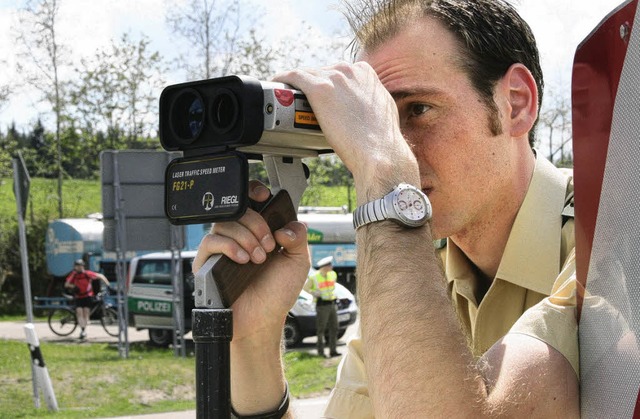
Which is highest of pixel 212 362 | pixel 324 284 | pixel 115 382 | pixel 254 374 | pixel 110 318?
pixel 212 362

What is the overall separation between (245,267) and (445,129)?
0.53 metres

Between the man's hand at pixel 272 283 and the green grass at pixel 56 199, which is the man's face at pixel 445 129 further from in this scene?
the green grass at pixel 56 199

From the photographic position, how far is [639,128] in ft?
3.90

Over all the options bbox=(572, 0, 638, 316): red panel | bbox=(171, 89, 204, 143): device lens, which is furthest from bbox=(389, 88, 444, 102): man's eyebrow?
bbox=(572, 0, 638, 316): red panel

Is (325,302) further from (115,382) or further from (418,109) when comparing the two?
(418,109)

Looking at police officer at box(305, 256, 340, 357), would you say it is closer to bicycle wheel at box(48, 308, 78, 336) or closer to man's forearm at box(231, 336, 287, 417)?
bicycle wheel at box(48, 308, 78, 336)

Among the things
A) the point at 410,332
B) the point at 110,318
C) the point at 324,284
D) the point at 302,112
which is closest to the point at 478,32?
the point at 302,112

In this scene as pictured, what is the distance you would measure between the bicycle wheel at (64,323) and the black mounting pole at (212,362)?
22.6 m

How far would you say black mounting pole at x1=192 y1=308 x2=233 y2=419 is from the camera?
1637 mm

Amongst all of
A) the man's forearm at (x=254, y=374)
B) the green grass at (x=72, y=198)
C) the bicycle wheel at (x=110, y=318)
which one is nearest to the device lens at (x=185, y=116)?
the man's forearm at (x=254, y=374)

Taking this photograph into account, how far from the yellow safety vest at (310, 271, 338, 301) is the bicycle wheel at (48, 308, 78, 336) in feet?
29.7

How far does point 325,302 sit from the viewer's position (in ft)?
55.8

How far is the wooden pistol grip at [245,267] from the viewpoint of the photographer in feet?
5.71

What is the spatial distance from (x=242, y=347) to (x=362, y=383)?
303mm
